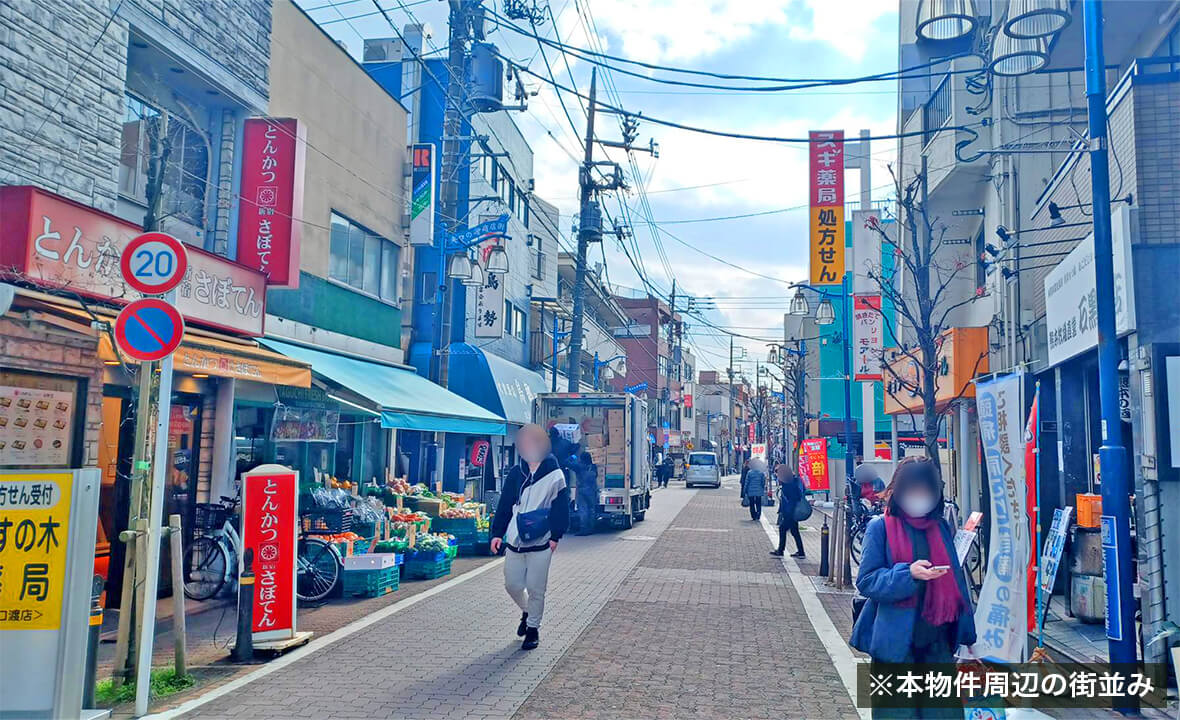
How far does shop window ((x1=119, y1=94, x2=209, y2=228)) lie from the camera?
1101 cm

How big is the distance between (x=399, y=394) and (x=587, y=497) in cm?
689

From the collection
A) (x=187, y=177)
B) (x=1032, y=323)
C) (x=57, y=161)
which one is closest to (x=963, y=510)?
(x=1032, y=323)

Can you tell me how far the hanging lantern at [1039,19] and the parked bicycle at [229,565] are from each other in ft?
31.2

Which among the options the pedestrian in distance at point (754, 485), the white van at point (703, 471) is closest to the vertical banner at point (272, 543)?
the pedestrian in distance at point (754, 485)

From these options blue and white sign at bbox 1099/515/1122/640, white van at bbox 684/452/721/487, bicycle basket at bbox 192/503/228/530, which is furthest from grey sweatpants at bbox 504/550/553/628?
white van at bbox 684/452/721/487

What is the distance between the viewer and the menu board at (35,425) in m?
8.45

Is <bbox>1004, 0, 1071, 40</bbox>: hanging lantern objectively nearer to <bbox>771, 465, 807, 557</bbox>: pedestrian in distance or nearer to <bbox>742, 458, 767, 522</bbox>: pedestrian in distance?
<bbox>771, 465, 807, 557</bbox>: pedestrian in distance

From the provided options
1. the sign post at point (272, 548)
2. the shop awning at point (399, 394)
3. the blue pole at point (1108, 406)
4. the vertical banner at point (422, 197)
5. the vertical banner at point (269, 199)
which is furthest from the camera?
the vertical banner at point (422, 197)

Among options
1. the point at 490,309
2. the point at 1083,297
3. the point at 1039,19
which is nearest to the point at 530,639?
the point at 1083,297

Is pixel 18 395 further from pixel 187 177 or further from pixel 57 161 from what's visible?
pixel 187 177

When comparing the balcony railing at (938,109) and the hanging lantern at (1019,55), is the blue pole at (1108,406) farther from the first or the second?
the balcony railing at (938,109)

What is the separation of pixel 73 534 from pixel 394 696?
2468 mm

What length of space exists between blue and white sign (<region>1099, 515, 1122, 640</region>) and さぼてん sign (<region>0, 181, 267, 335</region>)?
25.8 feet

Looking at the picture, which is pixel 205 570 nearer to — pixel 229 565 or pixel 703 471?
pixel 229 565
